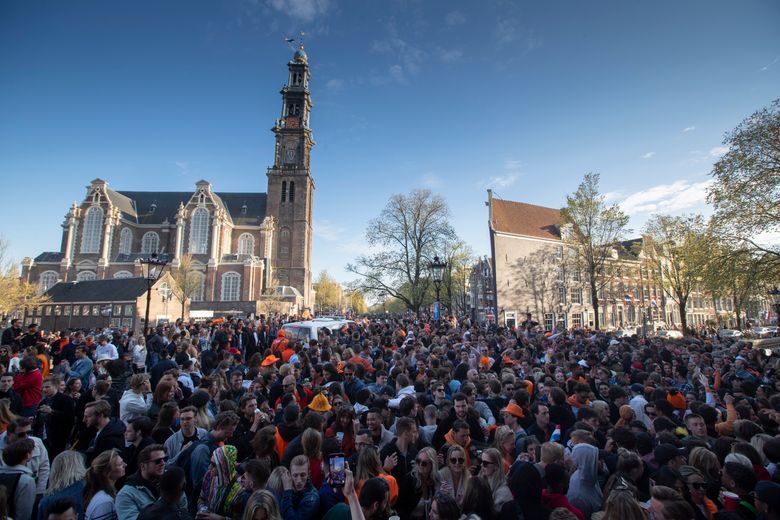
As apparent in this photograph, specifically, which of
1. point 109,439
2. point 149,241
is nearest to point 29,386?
point 109,439

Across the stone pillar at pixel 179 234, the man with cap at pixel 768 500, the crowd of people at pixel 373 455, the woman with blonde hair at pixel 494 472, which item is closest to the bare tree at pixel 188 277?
the stone pillar at pixel 179 234

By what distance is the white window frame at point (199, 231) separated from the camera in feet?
194

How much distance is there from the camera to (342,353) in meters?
10.5

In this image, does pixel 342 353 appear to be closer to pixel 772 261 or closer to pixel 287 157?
pixel 772 261

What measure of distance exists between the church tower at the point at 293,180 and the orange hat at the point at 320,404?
57.8 meters

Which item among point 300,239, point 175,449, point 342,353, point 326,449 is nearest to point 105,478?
point 175,449

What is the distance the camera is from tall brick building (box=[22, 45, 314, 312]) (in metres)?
55.7

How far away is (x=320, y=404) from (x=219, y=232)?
59.6 meters

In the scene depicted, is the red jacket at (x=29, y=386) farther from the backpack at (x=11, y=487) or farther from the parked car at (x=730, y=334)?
the parked car at (x=730, y=334)

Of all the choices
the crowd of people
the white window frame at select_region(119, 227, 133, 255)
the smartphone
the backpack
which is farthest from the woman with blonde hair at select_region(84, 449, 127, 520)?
the white window frame at select_region(119, 227, 133, 255)

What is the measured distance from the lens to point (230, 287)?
55656 mm

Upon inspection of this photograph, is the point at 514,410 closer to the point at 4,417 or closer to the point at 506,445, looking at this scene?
the point at 506,445

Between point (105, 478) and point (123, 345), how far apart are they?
443 inches

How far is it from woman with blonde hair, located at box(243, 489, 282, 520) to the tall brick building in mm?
51031
